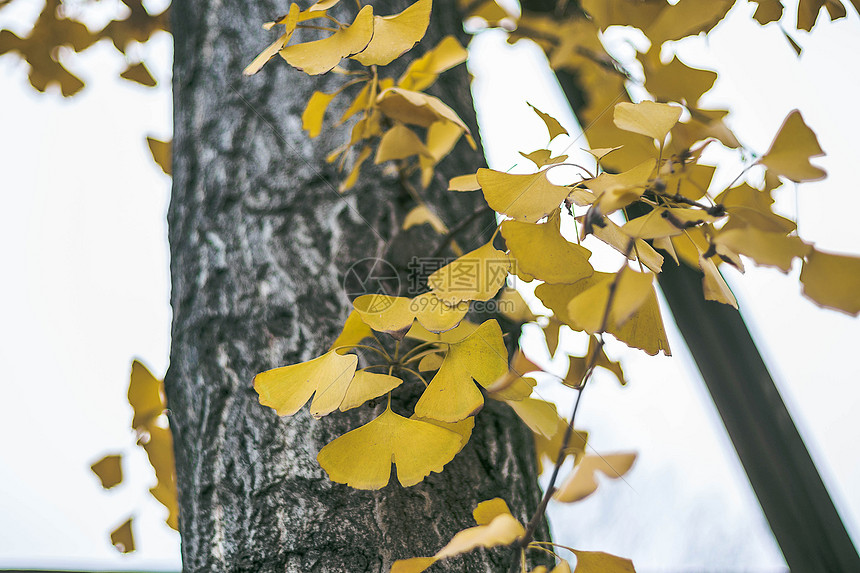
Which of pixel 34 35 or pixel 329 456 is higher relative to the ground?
pixel 34 35

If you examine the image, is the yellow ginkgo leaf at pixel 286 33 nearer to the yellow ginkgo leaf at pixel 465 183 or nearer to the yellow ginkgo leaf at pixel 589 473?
the yellow ginkgo leaf at pixel 465 183

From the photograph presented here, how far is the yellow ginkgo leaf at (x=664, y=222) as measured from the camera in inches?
7.9

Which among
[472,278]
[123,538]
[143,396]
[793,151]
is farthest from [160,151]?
[793,151]

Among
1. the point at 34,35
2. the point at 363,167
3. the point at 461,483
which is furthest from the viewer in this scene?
the point at 34,35

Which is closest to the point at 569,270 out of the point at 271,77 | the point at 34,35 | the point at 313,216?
the point at 313,216

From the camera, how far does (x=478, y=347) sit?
0.27m

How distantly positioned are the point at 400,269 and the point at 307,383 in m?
0.17

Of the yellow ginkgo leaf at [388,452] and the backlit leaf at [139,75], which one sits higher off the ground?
the backlit leaf at [139,75]

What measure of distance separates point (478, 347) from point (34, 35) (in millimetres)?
742

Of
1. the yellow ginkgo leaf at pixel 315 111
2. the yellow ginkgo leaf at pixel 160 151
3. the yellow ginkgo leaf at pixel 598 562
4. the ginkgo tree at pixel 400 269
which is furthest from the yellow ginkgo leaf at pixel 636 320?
the yellow ginkgo leaf at pixel 160 151

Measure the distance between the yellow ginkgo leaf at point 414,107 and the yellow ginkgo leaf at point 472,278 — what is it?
0.10 m

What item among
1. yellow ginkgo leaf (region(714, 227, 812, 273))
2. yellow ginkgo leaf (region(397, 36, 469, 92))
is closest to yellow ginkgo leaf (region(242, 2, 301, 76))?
yellow ginkgo leaf (region(397, 36, 469, 92))

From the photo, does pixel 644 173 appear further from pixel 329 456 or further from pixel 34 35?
pixel 34 35

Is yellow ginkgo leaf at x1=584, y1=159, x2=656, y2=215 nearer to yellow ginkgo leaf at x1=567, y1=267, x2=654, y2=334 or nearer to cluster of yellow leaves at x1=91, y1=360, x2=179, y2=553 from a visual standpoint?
yellow ginkgo leaf at x1=567, y1=267, x2=654, y2=334
